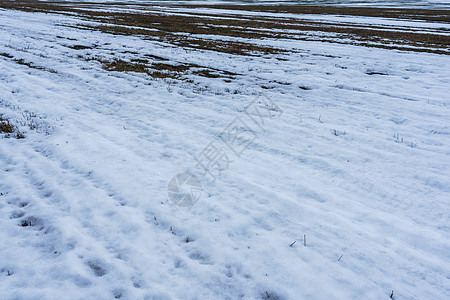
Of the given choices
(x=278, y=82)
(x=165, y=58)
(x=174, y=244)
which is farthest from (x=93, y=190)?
(x=165, y=58)

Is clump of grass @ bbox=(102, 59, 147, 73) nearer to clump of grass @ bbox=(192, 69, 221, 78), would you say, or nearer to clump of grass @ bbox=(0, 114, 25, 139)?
clump of grass @ bbox=(192, 69, 221, 78)

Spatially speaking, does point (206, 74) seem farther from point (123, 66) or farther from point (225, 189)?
point (225, 189)

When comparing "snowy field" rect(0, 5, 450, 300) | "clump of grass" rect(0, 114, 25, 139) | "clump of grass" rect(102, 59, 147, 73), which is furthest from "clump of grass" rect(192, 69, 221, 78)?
"clump of grass" rect(0, 114, 25, 139)

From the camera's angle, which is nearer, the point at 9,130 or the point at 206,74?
the point at 9,130

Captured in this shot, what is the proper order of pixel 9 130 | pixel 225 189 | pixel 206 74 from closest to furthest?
1. pixel 225 189
2. pixel 9 130
3. pixel 206 74

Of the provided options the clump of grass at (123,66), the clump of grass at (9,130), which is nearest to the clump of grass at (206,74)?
the clump of grass at (123,66)

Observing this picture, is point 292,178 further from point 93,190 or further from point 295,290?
point 93,190

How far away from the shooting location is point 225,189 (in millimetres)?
5219

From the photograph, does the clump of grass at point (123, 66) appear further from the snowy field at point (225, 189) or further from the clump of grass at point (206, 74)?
the clump of grass at point (206, 74)

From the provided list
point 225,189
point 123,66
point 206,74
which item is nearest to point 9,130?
point 225,189

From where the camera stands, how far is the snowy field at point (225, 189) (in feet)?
11.7

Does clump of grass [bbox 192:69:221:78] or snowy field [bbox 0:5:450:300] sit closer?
snowy field [bbox 0:5:450:300]

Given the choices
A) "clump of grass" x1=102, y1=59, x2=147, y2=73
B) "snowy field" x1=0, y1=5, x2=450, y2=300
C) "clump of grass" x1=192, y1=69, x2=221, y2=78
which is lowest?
"snowy field" x1=0, y1=5, x2=450, y2=300

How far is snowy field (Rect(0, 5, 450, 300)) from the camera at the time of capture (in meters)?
3.55
